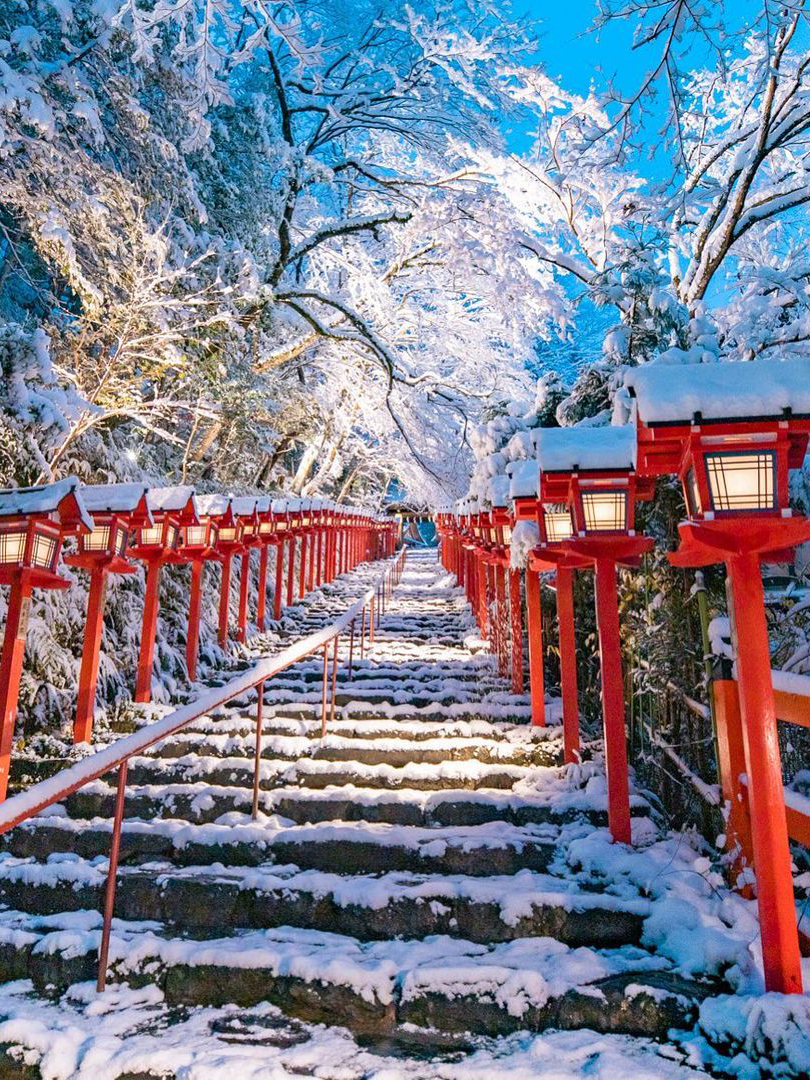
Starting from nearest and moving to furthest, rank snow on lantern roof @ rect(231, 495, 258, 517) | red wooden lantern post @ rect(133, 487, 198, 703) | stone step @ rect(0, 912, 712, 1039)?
stone step @ rect(0, 912, 712, 1039), red wooden lantern post @ rect(133, 487, 198, 703), snow on lantern roof @ rect(231, 495, 258, 517)

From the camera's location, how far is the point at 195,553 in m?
7.36

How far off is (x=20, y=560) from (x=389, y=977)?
143 inches

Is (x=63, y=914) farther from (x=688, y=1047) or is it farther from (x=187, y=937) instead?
(x=688, y=1047)

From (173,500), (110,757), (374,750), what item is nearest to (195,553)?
(173,500)

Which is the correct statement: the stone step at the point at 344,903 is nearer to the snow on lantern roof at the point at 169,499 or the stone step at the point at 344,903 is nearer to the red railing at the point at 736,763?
the red railing at the point at 736,763

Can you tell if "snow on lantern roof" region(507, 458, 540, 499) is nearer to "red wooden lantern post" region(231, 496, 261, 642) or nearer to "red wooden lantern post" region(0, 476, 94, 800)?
"red wooden lantern post" region(0, 476, 94, 800)

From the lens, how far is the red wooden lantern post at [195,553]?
724 cm

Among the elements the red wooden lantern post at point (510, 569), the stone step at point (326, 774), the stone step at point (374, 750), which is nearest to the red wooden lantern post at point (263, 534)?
the red wooden lantern post at point (510, 569)

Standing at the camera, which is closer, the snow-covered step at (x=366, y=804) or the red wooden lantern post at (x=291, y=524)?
the snow-covered step at (x=366, y=804)

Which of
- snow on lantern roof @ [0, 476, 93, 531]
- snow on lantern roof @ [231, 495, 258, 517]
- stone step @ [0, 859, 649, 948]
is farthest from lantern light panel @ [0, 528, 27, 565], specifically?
snow on lantern roof @ [231, 495, 258, 517]

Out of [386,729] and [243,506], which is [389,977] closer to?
[386,729]

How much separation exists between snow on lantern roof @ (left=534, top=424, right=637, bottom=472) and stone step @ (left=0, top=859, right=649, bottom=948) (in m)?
2.47

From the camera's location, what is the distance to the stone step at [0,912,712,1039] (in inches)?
101

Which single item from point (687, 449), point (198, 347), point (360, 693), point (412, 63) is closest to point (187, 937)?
point (687, 449)
